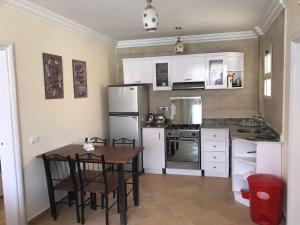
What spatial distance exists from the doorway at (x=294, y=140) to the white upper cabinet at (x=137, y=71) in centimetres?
284

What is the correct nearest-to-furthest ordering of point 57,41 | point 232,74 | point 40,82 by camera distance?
point 40,82
point 57,41
point 232,74

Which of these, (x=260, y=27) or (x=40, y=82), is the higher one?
(x=260, y=27)

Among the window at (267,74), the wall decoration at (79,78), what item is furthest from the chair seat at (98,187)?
the window at (267,74)

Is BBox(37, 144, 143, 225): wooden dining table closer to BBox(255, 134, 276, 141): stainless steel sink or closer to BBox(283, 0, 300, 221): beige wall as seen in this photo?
BBox(255, 134, 276, 141): stainless steel sink

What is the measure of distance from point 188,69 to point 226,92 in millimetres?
908

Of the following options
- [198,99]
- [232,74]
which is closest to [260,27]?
[232,74]

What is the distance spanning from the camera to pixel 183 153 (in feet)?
15.9

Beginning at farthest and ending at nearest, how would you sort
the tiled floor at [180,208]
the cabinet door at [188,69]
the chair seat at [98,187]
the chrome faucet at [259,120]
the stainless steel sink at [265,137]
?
1. the cabinet door at [188,69]
2. the chrome faucet at [259,120]
3. the stainless steel sink at [265,137]
4. the tiled floor at [180,208]
5. the chair seat at [98,187]

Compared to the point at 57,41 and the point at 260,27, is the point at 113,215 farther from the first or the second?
the point at 260,27

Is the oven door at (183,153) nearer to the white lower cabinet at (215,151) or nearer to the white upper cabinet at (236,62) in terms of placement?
the white lower cabinet at (215,151)

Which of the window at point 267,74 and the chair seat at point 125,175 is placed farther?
the window at point 267,74

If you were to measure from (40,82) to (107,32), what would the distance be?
6.00ft

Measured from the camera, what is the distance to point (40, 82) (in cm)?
335

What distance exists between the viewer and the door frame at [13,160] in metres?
2.88
